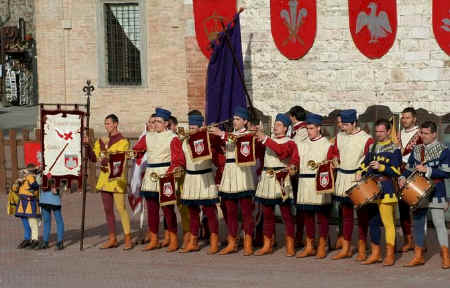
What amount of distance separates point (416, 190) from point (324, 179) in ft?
3.57

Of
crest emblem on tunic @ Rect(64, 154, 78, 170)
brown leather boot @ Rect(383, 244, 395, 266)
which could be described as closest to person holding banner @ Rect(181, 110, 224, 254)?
crest emblem on tunic @ Rect(64, 154, 78, 170)

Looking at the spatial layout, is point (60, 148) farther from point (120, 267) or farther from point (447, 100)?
point (447, 100)

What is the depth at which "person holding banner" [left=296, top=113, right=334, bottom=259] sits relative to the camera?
38.7ft

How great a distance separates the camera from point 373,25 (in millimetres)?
15047

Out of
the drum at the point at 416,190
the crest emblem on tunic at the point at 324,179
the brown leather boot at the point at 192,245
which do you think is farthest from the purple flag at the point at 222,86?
the drum at the point at 416,190

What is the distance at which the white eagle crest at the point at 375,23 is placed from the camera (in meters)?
15.0

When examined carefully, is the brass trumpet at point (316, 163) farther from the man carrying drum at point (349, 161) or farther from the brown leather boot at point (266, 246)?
the brown leather boot at point (266, 246)

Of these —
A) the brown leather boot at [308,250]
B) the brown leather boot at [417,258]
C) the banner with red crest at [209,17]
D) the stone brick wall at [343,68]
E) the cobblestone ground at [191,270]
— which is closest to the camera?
the cobblestone ground at [191,270]

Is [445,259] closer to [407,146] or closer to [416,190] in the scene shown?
[416,190]

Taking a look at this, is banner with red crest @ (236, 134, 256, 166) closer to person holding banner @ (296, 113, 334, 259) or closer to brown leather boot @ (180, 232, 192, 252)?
person holding banner @ (296, 113, 334, 259)

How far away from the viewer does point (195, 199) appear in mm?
12359

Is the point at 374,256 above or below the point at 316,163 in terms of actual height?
below

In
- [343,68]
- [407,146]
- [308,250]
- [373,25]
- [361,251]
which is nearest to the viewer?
[361,251]

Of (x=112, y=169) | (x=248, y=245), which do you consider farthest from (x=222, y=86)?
(x=248, y=245)
